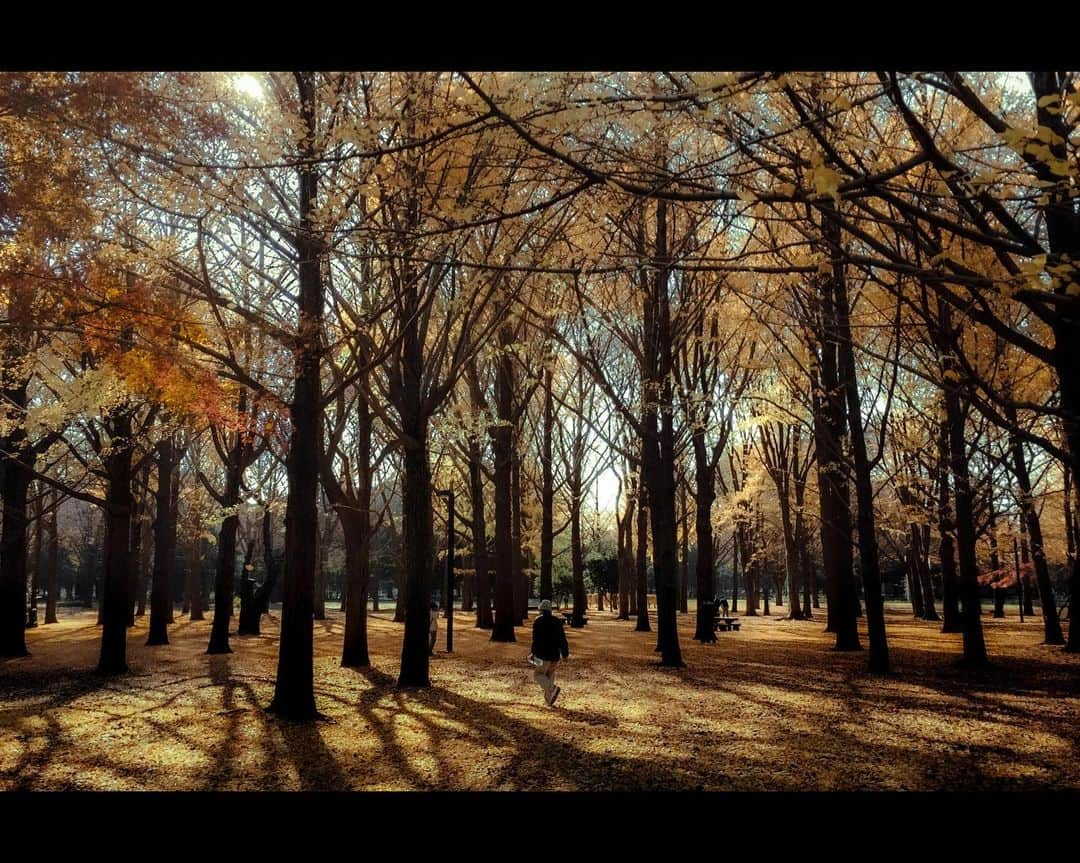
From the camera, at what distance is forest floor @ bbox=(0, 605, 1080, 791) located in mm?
6945

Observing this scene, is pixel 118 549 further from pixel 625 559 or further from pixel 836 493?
pixel 625 559

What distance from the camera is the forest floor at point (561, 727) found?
22.8 ft

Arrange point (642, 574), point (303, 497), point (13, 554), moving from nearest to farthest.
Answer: point (303, 497) < point (13, 554) < point (642, 574)

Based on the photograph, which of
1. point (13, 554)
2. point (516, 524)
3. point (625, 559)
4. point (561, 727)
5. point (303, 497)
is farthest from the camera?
point (625, 559)

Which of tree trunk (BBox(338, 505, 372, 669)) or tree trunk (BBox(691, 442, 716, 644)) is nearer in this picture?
tree trunk (BBox(338, 505, 372, 669))

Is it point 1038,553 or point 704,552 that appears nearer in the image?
point 1038,553

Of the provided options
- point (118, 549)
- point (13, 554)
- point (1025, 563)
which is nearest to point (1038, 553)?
point (1025, 563)

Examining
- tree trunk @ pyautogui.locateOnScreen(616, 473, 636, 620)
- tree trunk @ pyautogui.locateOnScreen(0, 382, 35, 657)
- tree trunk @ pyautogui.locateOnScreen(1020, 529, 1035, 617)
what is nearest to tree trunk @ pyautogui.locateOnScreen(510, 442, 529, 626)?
tree trunk @ pyautogui.locateOnScreen(616, 473, 636, 620)

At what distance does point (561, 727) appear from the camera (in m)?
9.02

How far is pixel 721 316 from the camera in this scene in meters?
18.9

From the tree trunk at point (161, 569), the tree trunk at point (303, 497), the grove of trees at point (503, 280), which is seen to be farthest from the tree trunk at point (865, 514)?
the tree trunk at point (161, 569)

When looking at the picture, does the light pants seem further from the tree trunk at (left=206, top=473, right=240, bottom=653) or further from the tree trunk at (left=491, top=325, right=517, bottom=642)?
the tree trunk at (left=206, top=473, right=240, bottom=653)
